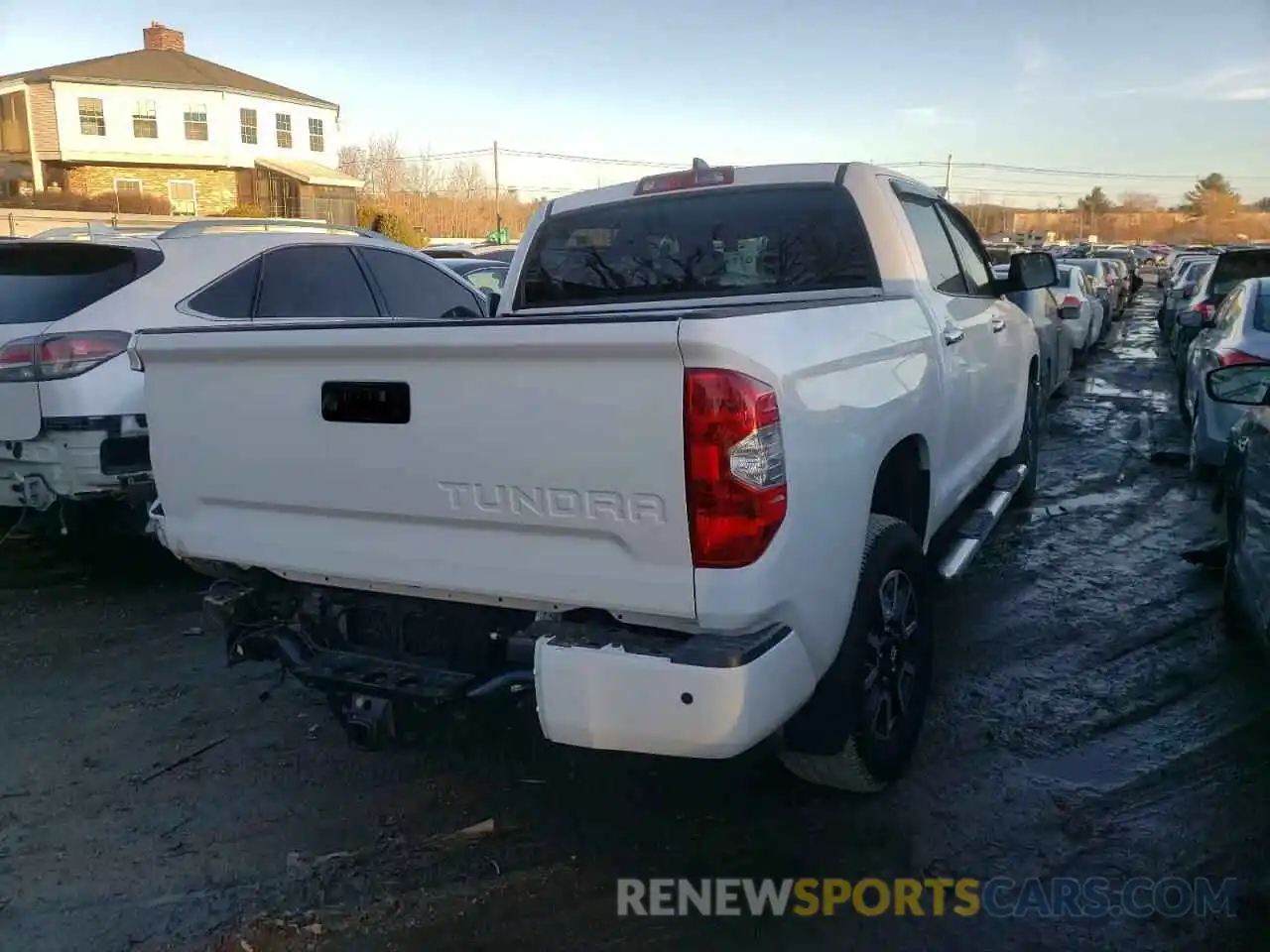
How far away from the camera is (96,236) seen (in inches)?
238

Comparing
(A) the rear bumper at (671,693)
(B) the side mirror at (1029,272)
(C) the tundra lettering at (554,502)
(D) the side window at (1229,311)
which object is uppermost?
(B) the side mirror at (1029,272)

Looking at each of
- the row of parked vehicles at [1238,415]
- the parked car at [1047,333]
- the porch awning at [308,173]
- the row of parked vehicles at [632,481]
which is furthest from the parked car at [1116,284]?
the porch awning at [308,173]

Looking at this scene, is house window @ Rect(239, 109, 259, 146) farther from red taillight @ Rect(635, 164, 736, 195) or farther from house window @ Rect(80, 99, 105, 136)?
red taillight @ Rect(635, 164, 736, 195)

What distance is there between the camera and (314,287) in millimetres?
6438

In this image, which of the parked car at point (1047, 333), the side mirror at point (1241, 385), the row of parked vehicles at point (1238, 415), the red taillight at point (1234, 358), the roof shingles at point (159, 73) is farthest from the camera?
the roof shingles at point (159, 73)

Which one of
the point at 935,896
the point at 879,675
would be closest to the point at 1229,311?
the point at 879,675

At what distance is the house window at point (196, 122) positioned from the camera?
134ft

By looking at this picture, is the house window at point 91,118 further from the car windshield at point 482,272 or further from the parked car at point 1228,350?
the parked car at point 1228,350

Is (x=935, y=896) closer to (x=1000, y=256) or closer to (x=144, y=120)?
(x=1000, y=256)

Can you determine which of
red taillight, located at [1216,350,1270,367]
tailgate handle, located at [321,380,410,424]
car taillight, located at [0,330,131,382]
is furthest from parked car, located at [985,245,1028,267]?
car taillight, located at [0,330,131,382]

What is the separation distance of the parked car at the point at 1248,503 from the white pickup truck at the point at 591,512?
3.72 ft

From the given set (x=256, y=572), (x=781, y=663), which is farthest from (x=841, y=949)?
(x=256, y=572)

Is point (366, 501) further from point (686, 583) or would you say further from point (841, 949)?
point (841, 949)

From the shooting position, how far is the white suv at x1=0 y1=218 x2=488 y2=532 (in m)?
5.31
